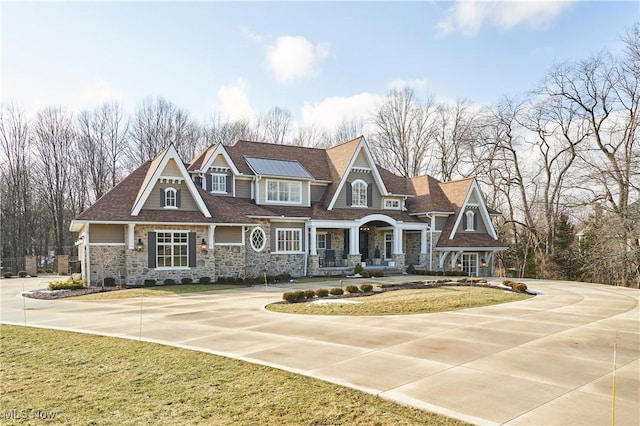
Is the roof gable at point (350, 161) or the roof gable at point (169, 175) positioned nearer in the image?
the roof gable at point (169, 175)

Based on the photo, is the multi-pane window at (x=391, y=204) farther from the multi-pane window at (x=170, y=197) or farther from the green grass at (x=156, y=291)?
→ the multi-pane window at (x=170, y=197)

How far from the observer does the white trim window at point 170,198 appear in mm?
23625

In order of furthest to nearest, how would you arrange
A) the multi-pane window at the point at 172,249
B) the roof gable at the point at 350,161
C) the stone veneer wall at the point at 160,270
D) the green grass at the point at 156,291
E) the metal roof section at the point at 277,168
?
1. the roof gable at the point at 350,161
2. the metal roof section at the point at 277,168
3. the multi-pane window at the point at 172,249
4. the stone veneer wall at the point at 160,270
5. the green grass at the point at 156,291

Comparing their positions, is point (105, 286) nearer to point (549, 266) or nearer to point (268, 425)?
point (268, 425)

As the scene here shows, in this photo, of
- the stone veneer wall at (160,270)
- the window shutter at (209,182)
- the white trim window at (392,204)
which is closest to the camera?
the stone veneer wall at (160,270)

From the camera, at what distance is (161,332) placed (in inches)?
417

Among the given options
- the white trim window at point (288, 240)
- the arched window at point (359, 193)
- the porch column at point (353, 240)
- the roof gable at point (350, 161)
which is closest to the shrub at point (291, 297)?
the white trim window at point (288, 240)

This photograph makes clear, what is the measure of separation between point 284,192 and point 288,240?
3.26m

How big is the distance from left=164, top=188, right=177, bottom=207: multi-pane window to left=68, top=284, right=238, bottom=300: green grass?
14.1ft

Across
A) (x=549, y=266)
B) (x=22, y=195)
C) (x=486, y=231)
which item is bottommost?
(x=549, y=266)

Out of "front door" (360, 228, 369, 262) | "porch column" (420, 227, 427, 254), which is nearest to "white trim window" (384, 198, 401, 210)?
"front door" (360, 228, 369, 262)

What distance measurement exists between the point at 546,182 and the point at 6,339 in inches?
1548

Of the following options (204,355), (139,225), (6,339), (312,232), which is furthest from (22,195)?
(204,355)

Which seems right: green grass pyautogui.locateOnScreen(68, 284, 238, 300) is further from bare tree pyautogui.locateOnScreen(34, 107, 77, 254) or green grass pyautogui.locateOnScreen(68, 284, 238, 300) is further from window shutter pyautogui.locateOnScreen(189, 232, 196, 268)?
bare tree pyautogui.locateOnScreen(34, 107, 77, 254)
